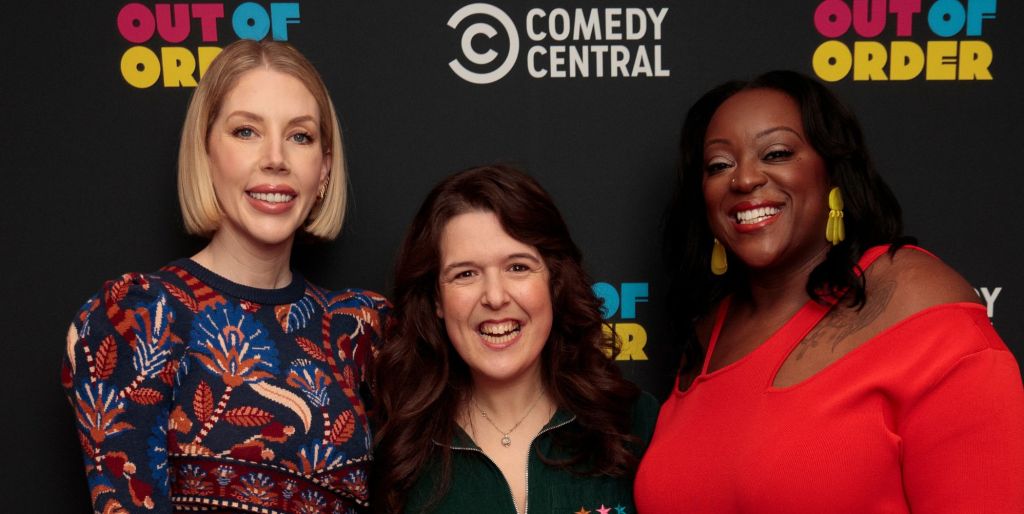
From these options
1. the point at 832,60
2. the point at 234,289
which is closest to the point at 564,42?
the point at 832,60

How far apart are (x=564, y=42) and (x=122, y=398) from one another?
4.22 feet

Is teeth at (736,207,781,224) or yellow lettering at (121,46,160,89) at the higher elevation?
yellow lettering at (121,46,160,89)

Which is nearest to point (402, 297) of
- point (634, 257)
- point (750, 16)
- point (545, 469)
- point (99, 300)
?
point (545, 469)

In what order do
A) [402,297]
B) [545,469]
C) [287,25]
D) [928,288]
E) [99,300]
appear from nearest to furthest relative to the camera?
[928,288] → [99,300] → [545,469] → [402,297] → [287,25]

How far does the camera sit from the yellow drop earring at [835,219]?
1.50m

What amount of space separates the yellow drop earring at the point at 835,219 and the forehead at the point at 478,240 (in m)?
0.53

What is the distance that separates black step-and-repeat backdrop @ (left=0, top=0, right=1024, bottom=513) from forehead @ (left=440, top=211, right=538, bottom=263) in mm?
542

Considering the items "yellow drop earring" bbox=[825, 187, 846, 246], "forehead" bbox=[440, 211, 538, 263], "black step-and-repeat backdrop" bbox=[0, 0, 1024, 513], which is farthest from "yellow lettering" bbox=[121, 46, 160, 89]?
"yellow drop earring" bbox=[825, 187, 846, 246]

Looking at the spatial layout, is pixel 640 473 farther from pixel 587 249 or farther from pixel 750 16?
pixel 750 16

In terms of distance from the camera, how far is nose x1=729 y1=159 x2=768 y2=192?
152cm

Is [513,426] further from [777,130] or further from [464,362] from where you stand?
[777,130]

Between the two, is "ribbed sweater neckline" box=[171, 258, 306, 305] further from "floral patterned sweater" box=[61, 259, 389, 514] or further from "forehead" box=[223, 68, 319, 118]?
"forehead" box=[223, 68, 319, 118]

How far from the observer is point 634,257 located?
216 centimetres

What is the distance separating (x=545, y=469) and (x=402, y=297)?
0.44 meters
